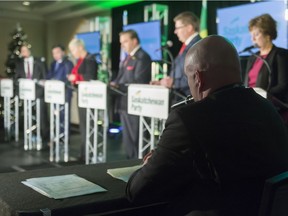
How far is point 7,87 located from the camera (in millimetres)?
6070

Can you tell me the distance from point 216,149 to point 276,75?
6.45 feet

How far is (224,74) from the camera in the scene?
1.12 m

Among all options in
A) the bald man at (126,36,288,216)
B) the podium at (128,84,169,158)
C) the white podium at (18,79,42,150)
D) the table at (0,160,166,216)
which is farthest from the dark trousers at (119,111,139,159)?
the bald man at (126,36,288,216)

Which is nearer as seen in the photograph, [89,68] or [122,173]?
[122,173]

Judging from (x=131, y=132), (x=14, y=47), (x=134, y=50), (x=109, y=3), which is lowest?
(x=131, y=132)

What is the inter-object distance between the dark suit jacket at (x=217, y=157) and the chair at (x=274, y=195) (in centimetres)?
8

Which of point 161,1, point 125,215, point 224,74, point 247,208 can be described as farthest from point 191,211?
point 161,1

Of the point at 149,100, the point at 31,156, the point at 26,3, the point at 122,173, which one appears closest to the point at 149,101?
the point at 149,100

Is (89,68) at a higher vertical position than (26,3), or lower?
lower

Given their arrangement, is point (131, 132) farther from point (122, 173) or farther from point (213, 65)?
point (213, 65)

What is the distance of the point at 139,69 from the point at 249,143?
3014 millimetres

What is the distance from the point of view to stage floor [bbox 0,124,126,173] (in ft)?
14.7

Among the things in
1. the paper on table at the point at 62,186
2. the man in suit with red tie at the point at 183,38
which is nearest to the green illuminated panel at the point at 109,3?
the man in suit with red tie at the point at 183,38

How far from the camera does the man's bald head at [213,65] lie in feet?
3.66
